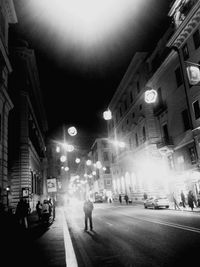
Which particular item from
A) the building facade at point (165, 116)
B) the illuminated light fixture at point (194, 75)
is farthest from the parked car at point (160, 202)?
the illuminated light fixture at point (194, 75)

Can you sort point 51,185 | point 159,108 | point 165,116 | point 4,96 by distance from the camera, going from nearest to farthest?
point 4,96, point 51,185, point 165,116, point 159,108

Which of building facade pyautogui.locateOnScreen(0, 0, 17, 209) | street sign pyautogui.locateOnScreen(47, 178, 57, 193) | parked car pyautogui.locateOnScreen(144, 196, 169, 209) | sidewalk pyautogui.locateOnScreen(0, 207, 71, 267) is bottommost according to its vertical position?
sidewalk pyautogui.locateOnScreen(0, 207, 71, 267)

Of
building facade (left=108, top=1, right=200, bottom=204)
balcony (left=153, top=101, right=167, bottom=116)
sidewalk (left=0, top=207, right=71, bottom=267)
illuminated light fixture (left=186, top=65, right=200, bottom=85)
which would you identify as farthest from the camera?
balcony (left=153, top=101, right=167, bottom=116)

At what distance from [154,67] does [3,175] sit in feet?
87.4

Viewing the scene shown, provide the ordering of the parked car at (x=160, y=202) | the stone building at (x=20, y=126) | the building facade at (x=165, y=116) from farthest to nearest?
the stone building at (x=20, y=126), the parked car at (x=160, y=202), the building facade at (x=165, y=116)

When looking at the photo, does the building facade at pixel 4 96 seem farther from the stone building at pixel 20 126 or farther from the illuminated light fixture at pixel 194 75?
the illuminated light fixture at pixel 194 75

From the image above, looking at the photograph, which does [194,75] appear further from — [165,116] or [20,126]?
[20,126]

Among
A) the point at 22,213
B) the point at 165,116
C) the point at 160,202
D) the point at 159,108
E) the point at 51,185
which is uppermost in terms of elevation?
the point at 159,108

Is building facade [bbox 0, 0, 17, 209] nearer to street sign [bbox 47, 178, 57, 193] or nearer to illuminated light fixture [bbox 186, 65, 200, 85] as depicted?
street sign [bbox 47, 178, 57, 193]

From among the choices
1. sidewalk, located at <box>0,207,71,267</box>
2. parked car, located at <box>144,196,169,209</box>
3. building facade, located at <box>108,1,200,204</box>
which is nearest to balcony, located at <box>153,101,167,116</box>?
building facade, located at <box>108,1,200,204</box>

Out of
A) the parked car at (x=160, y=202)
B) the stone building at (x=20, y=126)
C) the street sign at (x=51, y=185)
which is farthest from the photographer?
the stone building at (x=20, y=126)

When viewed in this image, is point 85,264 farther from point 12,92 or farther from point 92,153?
point 92,153

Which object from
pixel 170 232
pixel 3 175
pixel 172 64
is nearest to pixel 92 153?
pixel 172 64

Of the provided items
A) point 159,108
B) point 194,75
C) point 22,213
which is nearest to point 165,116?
point 159,108
